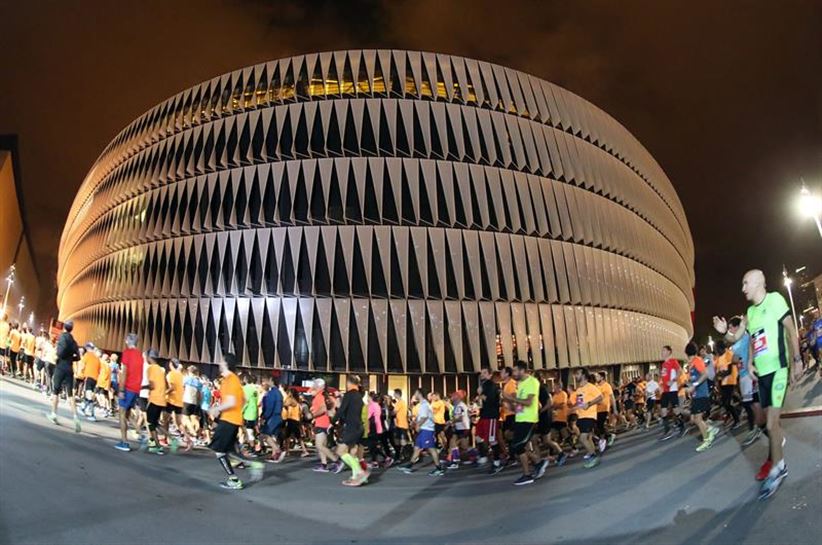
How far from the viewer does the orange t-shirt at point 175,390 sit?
13961 millimetres

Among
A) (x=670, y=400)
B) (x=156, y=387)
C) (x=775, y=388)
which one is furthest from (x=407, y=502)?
(x=670, y=400)

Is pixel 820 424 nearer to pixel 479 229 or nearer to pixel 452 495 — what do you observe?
pixel 452 495

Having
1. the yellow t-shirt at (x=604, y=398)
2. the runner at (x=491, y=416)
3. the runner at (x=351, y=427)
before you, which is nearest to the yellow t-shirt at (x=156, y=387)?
the runner at (x=351, y=427)

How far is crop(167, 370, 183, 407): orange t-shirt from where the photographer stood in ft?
45.8

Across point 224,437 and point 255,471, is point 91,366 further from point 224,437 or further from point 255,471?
point 224,437

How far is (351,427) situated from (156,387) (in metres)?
5.06

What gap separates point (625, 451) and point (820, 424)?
17.2ft

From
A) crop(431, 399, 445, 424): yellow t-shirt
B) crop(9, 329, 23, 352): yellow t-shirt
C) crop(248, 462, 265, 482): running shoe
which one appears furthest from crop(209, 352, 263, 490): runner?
crop(9, 329, 23, 352): yellow t-shirt

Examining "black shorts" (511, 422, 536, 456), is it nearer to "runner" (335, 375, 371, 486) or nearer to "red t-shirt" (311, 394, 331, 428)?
"runner" (335, 375, 371, 486)

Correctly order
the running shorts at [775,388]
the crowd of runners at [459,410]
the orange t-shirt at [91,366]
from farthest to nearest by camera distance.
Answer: the orange t-shirt at [91,366]
the crowd of runners at [459,410]
the running shorts at [775,388]

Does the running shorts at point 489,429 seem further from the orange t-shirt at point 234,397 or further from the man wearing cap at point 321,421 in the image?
the orange t-shirt at point 234,397

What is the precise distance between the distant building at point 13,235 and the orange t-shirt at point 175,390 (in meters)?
58.2

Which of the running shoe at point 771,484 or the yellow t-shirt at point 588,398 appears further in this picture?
the yellow t-shirt at point 588,398

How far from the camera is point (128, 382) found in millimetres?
11742
